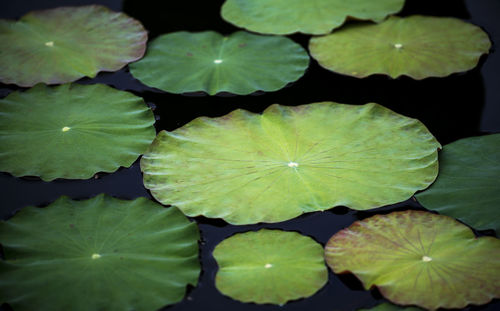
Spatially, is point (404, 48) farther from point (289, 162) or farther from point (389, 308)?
point (389, 308)

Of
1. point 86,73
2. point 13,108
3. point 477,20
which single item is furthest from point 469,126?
point 13,108

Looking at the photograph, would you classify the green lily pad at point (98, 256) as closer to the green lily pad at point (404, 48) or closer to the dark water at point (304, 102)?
the dark water at point (304, 102)

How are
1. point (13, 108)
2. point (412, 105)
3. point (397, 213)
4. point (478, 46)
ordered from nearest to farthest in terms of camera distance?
point (397, 213) < point (13, 108) < point (412, 105) < point (478, 46)

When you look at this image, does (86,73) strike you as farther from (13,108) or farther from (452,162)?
(452,162)

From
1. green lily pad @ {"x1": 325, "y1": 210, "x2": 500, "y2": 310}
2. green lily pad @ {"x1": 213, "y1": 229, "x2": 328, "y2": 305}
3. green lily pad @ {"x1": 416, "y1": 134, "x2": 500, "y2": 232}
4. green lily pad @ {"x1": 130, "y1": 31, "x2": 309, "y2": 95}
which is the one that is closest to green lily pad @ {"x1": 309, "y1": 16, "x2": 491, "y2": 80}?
green lily pad @ {"x1": 130, "y1": 31, "x2": 309, "y2": 95}

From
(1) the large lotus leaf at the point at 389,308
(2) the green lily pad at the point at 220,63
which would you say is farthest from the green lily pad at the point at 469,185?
(2) the green lily pad at the point at 220,63
